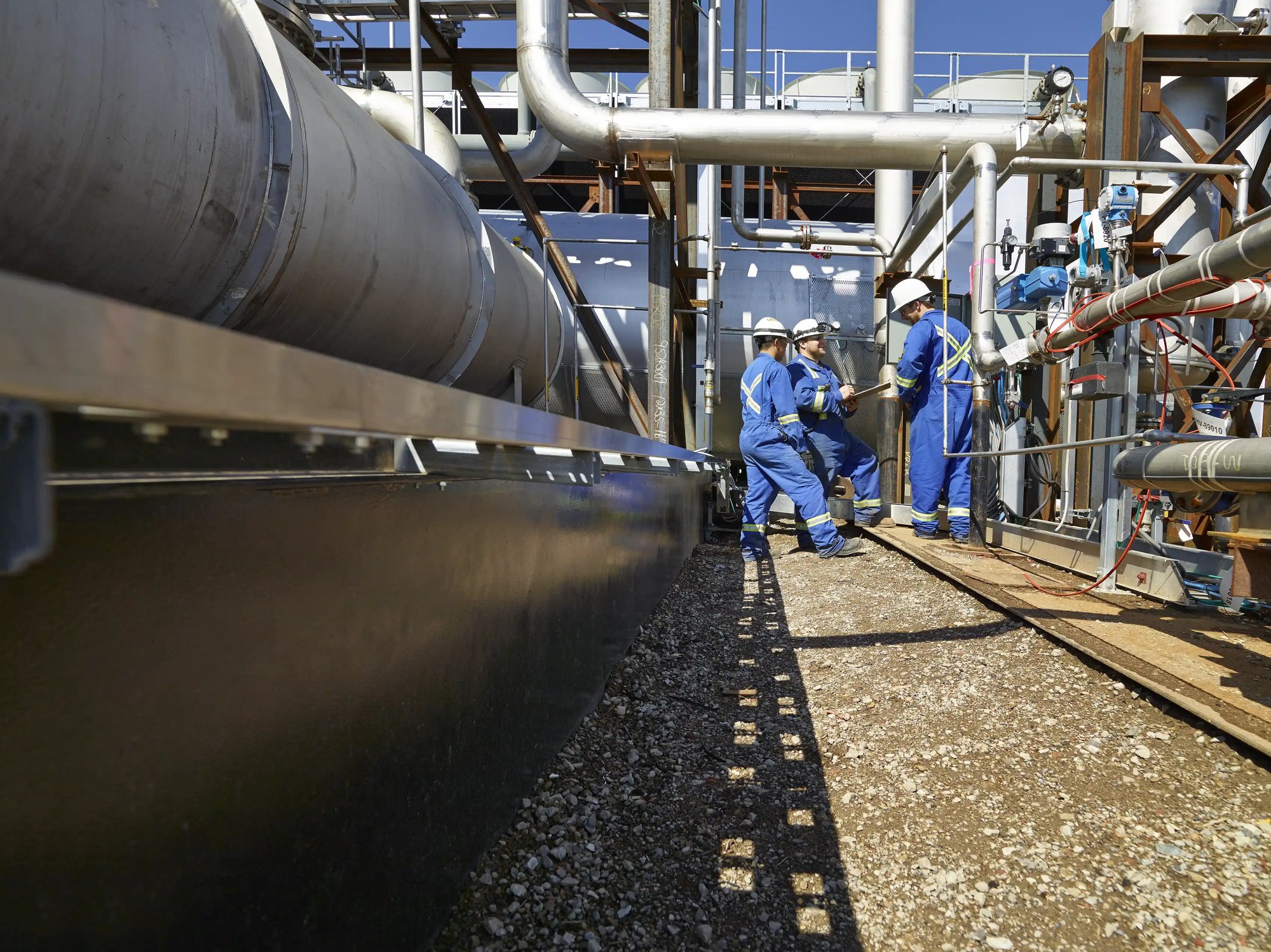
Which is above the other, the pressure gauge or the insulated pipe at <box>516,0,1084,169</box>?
the pressure gauge

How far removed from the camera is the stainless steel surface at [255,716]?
0.61 meters

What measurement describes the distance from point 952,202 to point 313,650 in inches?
153

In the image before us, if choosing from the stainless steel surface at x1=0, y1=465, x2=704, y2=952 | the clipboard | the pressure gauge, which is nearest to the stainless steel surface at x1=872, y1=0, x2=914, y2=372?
the clipboard

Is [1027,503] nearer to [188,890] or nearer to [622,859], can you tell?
[622,859]

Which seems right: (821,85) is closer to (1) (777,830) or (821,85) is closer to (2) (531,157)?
(2) (531,157)

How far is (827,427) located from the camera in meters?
5.27

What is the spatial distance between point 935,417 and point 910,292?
85 centimetres

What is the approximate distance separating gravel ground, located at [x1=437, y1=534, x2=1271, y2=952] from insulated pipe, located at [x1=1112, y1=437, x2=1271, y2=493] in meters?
0.52

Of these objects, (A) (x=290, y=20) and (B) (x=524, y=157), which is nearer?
(A) (x=290, y=20)

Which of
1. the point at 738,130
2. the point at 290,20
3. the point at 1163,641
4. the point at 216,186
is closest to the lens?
the point at 216,186

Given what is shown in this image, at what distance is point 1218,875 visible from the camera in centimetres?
134

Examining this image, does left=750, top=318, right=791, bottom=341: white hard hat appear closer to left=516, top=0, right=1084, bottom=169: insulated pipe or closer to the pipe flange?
left=516, top=0, right=1084, bottom=169: insulated pipe

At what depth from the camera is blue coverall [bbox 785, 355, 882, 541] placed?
4977mm

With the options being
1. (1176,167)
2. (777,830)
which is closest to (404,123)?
(1176,167)
